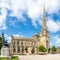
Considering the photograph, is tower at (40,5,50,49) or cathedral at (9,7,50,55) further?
tower at (40,5,50,49)

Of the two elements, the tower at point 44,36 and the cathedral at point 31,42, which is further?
the tower at point 44,36

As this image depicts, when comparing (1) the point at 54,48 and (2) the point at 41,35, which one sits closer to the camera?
(1) the point at 54,48

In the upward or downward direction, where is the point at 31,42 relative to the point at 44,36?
downward

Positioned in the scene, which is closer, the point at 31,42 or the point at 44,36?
the point at 31,42

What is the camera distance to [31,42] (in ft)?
315

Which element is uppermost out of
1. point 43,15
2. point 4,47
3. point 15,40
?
point 43,15

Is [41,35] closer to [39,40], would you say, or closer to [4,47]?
[39,40]

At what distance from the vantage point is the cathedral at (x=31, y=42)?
89.1 meters

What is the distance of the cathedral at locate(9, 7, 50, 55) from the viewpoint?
8912 cm

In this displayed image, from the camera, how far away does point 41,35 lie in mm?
100125

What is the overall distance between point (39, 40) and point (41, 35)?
2.62 m

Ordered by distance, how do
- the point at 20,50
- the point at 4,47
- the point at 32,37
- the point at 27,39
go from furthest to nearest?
1. the point at 32,37
2. the point at 27,39
3. the point at 20,50
4. the point at 4,47

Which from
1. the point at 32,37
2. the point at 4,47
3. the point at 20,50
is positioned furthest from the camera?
the point at 32,37

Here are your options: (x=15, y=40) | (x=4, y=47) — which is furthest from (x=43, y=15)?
(x=4, y=47)
